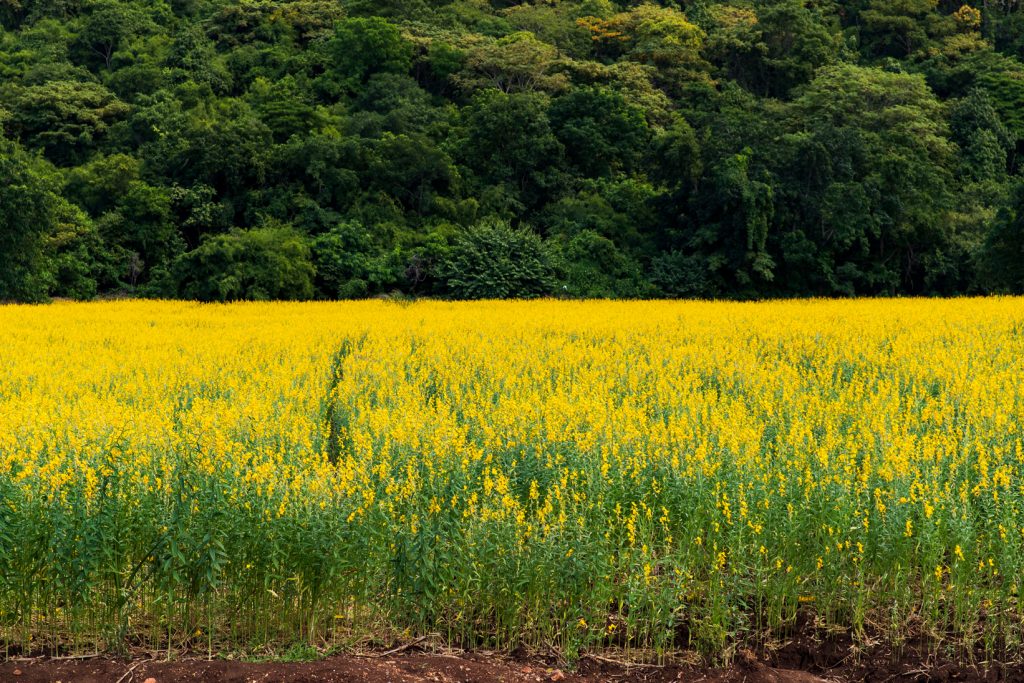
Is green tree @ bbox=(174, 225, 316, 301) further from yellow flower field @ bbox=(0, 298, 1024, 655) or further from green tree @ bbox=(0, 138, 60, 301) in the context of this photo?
yellow flower field @ bbox=(0, 298, 1024, 655)

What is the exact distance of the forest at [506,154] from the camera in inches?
1271

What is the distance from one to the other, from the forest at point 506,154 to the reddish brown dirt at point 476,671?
24.4 metres

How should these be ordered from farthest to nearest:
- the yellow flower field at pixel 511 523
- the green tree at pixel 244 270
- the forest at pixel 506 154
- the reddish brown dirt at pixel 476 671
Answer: the forest at pixel 506 154, the green tree at pixel 244 270, the yellow flower field at pixel 511 523, the reddish brown dirt at pixel 476 671

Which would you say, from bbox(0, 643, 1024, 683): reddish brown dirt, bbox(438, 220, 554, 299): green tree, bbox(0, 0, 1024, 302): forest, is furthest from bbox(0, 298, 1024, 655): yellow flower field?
bbox(0, 0, 1024, 302): forest

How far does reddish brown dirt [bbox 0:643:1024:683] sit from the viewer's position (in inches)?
212

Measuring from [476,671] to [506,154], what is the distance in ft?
114

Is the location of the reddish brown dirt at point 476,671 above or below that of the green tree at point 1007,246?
below

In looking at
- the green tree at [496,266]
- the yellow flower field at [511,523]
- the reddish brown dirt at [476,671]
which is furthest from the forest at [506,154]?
the reddish brown dirt at [476,671]

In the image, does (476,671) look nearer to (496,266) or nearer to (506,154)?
(496,266)

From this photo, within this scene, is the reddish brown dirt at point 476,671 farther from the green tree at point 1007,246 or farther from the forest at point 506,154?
the green tree at point 1007,246

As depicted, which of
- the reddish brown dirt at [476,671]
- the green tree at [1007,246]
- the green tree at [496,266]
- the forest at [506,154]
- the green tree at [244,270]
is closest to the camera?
the reddish brown dirt at [476,671]

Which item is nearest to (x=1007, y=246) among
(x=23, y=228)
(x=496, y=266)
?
(x=496, y=266)

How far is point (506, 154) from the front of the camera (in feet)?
128

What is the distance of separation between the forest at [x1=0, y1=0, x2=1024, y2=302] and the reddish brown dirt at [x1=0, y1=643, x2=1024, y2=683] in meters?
24.4
